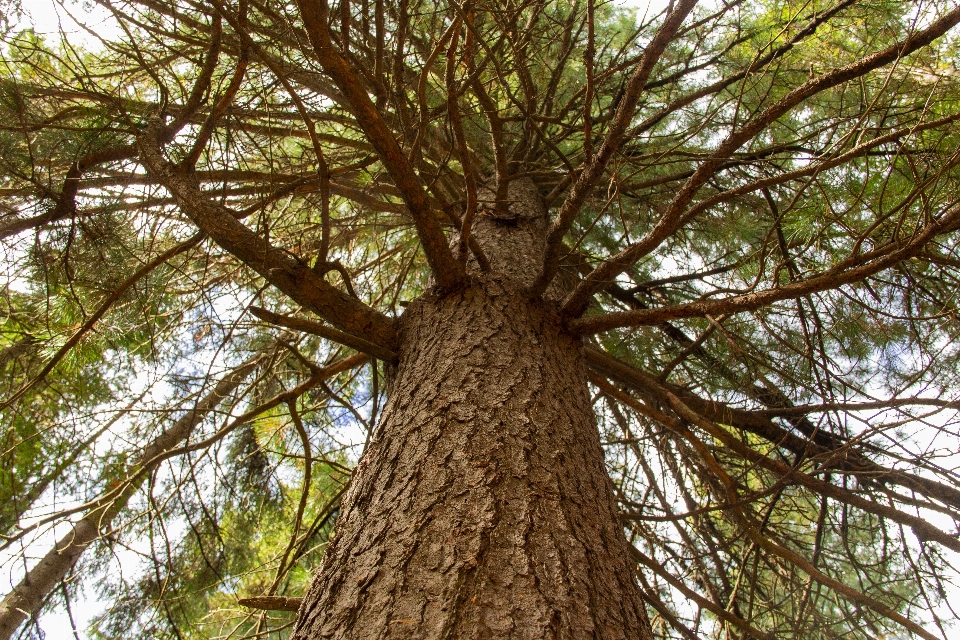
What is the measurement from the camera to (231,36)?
2244 mm

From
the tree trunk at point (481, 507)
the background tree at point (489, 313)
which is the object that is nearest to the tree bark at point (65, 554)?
the background tree at point (489, 313)

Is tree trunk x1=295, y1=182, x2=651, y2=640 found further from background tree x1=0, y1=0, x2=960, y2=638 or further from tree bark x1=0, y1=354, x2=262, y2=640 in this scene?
tree bark x1=0, y1=354, x2=262, y2=640

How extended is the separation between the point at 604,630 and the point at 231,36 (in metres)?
2.33

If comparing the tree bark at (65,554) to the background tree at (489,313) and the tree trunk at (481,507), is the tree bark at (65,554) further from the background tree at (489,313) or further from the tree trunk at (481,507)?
the tree trunk at (481,507)

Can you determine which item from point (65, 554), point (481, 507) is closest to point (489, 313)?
point (481, 507)

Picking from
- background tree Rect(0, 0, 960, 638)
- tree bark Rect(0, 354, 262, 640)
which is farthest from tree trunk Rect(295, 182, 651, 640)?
tree bark Rect(0, 354, 262, 640)

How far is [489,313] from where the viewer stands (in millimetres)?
1789

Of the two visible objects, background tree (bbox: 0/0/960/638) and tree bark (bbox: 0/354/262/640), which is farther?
tree bark (bbox: 0/354/262/640)

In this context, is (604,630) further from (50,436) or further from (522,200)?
(50,436)

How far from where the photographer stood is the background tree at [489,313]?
4.10 feet

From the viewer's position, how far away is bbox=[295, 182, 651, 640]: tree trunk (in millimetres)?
976

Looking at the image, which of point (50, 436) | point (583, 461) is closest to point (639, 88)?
point (583, 461)

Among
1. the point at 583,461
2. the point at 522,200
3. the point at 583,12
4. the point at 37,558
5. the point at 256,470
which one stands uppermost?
the point at 583,12

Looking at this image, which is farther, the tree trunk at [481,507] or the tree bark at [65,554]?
the tree bark at [65,554]
